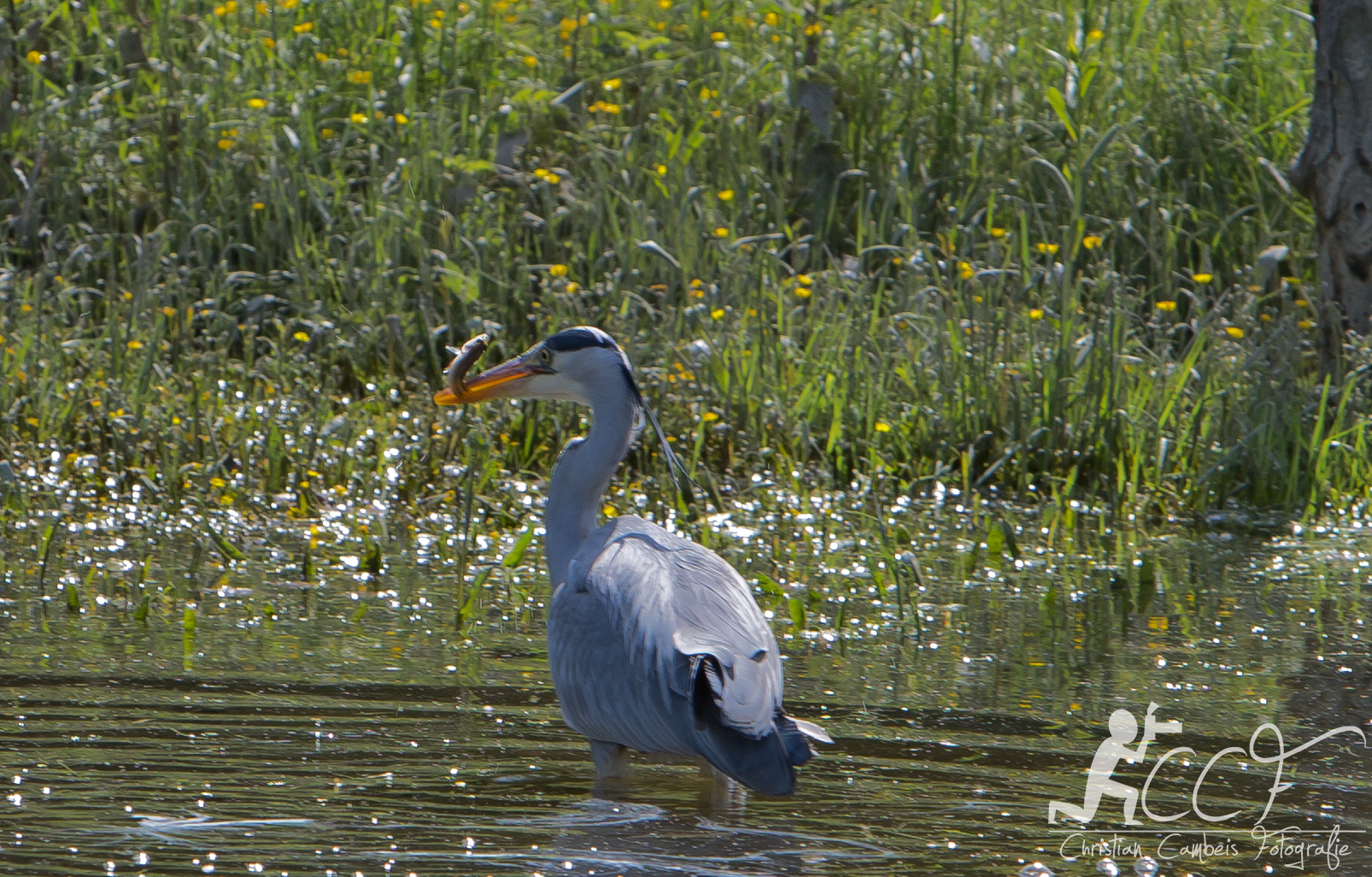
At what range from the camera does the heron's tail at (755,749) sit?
12.1 ft

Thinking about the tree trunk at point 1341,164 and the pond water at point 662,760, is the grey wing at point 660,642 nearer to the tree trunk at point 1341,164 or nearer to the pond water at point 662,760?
the pond water at point 662,760

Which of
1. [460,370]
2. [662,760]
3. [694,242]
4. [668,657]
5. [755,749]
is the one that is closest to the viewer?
[755,749]

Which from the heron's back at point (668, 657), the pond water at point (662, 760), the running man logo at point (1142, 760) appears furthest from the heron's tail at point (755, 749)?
the running man logo at point (1142, 760)

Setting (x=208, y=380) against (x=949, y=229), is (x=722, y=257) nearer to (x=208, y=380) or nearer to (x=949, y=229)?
(x=949, y=229)

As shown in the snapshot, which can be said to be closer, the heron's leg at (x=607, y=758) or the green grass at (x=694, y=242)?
the heron's leg at (x=607, y=758)

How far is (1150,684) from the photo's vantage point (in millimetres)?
4848

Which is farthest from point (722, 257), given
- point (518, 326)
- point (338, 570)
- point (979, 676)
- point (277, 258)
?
point (979, 676)

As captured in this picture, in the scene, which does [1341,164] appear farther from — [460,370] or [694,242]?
[460,370]

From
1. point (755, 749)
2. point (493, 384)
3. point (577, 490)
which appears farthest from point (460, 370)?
point (755, 749)

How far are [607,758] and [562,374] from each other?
48.0 inches

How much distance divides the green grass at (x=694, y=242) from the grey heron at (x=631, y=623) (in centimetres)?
171

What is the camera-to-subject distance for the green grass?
6.87m

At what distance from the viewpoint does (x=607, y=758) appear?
4.27 m

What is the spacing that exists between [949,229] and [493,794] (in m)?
4.60
